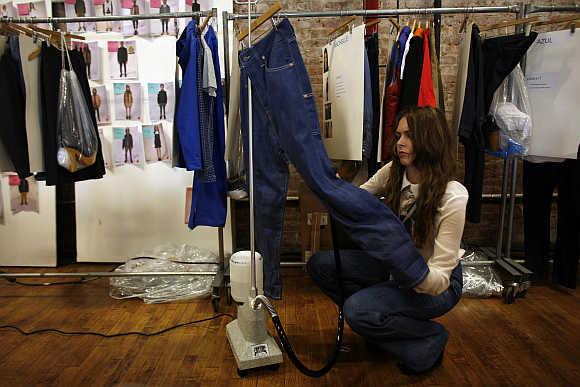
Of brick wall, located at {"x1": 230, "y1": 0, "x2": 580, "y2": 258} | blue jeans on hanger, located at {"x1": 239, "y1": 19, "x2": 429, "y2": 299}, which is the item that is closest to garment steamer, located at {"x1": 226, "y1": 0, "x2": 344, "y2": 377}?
blue jeans on hanger, located at {"x1": 239, "y1": 19, "x2": 429, "y2": 299}

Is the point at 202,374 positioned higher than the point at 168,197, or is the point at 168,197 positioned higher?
the point at 168,197

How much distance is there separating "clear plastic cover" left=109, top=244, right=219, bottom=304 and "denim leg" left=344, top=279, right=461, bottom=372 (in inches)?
→ 47.0

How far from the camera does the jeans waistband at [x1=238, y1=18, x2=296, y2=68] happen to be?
1.70 meters

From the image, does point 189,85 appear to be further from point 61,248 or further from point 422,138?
point 61,248

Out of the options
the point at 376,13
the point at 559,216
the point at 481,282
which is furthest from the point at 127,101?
the point at 559,216

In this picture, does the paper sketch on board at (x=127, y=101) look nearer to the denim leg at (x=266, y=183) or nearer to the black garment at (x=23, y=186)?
the black garment at (x=23, y=186)

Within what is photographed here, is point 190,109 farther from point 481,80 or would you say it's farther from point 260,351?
point 481,80

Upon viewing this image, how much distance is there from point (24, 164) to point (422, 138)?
2026 mm

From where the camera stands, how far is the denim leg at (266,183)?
5.91ft

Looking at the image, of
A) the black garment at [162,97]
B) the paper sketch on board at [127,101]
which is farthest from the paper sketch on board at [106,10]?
the black garment at [162,97]

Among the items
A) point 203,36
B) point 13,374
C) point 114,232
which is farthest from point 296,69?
point 114,232

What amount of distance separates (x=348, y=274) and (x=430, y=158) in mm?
652

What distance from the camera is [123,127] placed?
302 centimetres

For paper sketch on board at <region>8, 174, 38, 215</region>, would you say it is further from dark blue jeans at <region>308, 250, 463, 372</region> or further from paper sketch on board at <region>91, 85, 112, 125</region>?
dark blue jeans at <region>308, 250, 463, 372</region>
